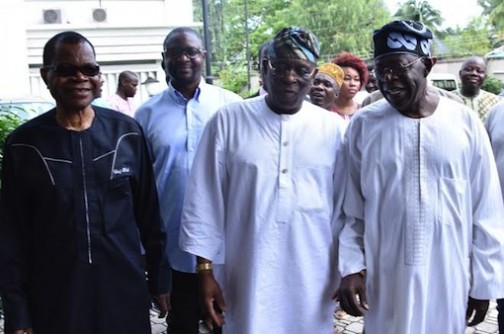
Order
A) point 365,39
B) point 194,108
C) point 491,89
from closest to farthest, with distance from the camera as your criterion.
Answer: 1. point 194,108
2. point 491,89
3. point 365,39

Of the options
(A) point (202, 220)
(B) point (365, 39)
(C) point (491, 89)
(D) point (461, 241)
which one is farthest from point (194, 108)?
(B) point (365, 39)

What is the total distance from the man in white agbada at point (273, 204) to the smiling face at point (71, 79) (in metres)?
0.58

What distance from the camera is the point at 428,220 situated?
2.22 meters

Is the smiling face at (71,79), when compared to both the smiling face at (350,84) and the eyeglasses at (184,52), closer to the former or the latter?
the eyeglasses at (184,52)

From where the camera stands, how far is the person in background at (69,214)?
216cm

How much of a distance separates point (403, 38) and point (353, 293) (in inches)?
41.4

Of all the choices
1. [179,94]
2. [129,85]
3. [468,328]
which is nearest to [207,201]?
[179,94]

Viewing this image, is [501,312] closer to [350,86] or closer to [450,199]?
[450,199]

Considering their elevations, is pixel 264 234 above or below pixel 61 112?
below

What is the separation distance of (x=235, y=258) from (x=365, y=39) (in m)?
34.2

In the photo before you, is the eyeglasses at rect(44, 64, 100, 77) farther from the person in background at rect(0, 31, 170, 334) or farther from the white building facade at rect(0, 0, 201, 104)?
the white building facade at rect(0, 0, 201, 104)

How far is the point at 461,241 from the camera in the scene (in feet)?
7.45

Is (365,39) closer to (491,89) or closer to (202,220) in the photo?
(491,89)

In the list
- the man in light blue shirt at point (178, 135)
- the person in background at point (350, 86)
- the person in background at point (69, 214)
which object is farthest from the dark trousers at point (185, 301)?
the person in background at point (350, 86)
